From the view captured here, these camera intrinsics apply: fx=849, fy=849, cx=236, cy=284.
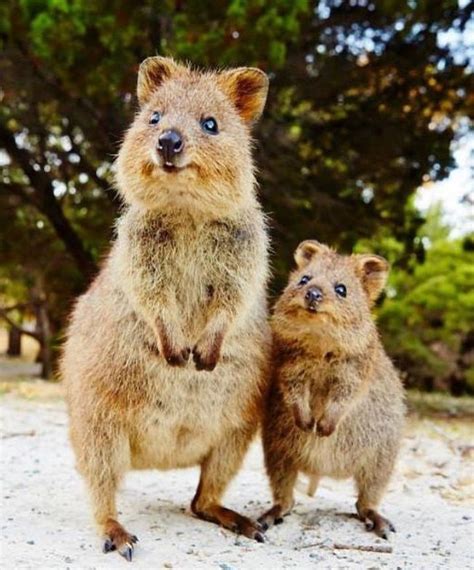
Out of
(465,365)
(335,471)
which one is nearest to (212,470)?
(335,471)

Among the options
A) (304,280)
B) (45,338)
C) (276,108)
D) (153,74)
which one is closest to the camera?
(153,74)

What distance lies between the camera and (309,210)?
9430 millimetres

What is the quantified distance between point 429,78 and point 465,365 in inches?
232

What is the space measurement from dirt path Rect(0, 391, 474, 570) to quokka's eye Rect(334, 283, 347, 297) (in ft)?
3.85

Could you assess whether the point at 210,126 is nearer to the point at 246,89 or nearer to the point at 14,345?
the point at 246,89

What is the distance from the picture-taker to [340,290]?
418cm

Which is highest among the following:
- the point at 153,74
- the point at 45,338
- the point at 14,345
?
the point at 153,74

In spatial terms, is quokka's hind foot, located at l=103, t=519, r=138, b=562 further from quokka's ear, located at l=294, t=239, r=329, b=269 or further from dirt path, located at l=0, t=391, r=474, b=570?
quokka's ear, located at l=294, t=239, r=329, b=269

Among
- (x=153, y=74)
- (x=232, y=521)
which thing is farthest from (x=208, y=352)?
(x=153, y=74)

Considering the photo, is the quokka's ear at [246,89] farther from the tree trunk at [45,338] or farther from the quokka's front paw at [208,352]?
the tree trunk at [45,338]

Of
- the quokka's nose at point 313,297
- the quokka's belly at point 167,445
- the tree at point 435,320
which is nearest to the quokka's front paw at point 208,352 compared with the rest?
the quokka's belly at point 167,445

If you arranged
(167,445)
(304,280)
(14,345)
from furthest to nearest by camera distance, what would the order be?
1. (14,345)
2. (304,280)
3. (167,445)

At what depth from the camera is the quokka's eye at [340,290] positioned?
13.7 ft

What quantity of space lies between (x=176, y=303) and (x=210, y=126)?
775mm
